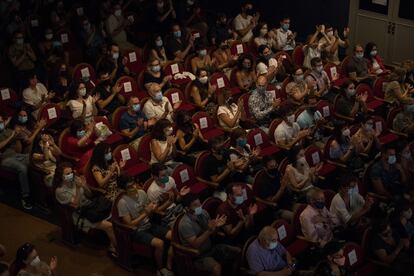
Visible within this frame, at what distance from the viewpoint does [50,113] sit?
9.92 metres

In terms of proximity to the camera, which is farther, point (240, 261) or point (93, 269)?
point (93, 269)

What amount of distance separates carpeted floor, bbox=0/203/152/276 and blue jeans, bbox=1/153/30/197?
11.3 inches

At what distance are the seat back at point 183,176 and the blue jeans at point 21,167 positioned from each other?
5.95 feet

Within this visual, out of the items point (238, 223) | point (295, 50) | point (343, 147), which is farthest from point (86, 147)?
point (295, 50)

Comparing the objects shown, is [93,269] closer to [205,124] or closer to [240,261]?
[240,261]

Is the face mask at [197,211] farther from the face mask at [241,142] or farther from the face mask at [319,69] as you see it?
the face mask at [319,69]

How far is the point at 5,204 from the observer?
30.9 feet

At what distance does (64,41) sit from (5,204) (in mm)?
3513

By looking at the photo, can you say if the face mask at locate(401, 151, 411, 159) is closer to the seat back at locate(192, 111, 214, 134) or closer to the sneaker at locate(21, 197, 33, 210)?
the seat back at locate(192, 111, 214, 134)

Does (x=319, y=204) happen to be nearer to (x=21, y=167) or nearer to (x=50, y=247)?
(x=50, y=247)

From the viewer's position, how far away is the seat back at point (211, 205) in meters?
7.96

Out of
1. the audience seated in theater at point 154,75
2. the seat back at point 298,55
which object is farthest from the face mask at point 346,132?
the seat back at point 298,55

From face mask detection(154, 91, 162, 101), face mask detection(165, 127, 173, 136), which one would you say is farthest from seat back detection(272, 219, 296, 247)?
face mask detection(154, 91, 162, 101)

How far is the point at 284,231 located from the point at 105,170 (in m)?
2.11
